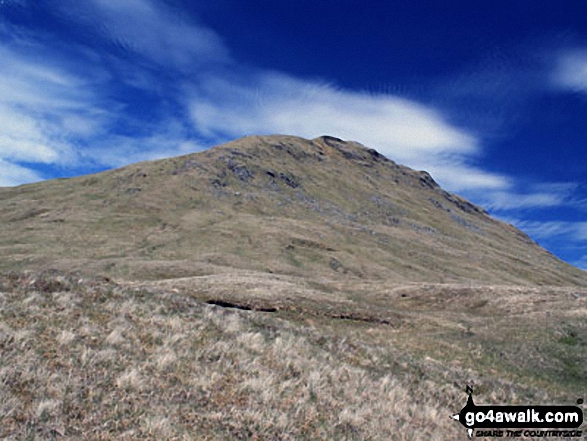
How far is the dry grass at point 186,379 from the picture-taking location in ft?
25.8

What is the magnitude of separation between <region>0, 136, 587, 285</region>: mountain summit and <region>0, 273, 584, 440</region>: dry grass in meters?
51.9

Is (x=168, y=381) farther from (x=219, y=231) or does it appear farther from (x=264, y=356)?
(x=219, y=231)

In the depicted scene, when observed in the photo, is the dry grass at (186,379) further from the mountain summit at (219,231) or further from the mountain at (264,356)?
the mountain summit at (219,231)

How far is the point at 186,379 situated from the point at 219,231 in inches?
4057

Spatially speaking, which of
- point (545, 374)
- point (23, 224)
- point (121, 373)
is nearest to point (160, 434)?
point (121, 373)

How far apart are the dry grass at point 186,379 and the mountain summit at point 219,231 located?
51896 millimetres

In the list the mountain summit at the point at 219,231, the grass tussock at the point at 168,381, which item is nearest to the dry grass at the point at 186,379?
the grass tussock at the point at 168,381

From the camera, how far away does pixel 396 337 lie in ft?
92.2

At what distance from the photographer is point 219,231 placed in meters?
112

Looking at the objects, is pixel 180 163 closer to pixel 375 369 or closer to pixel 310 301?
pixel 310 301

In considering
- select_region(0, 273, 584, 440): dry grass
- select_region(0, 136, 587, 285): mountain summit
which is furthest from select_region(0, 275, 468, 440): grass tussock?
select_region(0, 136, 587, 285): mountain summit

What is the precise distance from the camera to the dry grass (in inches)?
309

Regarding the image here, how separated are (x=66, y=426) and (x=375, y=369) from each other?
10.9 metres

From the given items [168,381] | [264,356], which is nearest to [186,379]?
[168,381]
